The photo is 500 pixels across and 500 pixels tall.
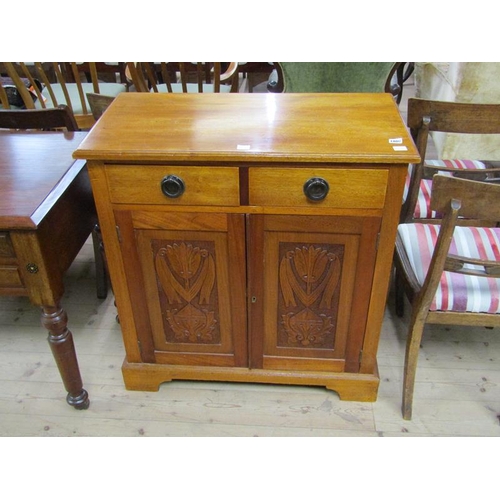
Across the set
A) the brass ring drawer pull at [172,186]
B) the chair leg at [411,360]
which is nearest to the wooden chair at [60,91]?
the brass ring drawer pull at [172,186]

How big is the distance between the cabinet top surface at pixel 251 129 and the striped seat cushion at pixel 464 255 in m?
0.37

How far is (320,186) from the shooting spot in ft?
3.41

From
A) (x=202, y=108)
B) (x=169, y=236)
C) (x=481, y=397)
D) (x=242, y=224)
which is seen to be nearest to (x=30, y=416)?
(x=169, y=236)

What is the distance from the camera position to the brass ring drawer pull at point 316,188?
3.39 ft

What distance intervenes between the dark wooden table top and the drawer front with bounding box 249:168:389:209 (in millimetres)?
505

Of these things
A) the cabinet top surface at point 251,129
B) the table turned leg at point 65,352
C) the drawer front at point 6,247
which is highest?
the cabinet top surface at point 251,129

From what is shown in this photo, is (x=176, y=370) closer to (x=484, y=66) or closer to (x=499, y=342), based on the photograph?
(x=499, y=342)

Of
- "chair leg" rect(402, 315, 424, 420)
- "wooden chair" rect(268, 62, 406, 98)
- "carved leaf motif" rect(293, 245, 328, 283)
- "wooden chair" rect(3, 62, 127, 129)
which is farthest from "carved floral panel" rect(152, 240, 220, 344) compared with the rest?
"wooden chair" rect(3, 62, 127, 129)

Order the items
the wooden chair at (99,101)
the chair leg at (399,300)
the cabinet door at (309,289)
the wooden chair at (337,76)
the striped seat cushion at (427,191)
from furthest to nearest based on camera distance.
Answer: the wooden chair at (337,76) → the chair leg at (399,300) → the striped seat cushion at (427,191) → the wooden chair at (99,101) → the cabinet door at (309,289)

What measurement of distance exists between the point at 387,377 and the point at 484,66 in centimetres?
159

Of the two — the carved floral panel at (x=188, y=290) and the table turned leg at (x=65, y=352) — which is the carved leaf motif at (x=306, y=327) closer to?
the carved floral panel at (x=188, y=290)

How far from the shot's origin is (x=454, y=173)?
163 centimetres

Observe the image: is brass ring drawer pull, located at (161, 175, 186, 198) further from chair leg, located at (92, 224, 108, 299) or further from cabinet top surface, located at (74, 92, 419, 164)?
chair leg, located at (92, 224, 108, 299)

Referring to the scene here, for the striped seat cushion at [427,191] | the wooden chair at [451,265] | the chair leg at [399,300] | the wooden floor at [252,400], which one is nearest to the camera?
the wooden chair at [451,265]
